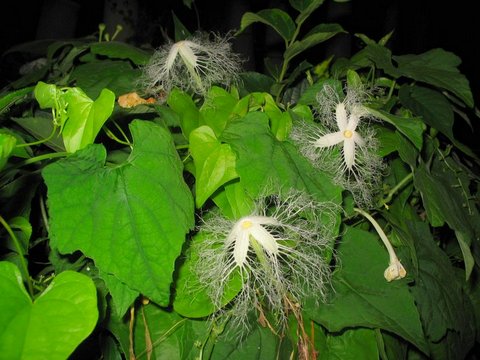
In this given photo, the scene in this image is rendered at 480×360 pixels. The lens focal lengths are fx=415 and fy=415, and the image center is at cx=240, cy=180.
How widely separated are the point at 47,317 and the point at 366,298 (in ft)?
0.85

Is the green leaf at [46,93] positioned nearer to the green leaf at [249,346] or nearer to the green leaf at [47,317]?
the green leaf at [47,317]

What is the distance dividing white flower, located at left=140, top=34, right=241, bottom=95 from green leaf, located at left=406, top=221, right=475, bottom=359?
11.1 inches

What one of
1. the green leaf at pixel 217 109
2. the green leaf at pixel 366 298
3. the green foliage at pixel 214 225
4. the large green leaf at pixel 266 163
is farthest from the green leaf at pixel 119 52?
the green leaf at pixel 366 298

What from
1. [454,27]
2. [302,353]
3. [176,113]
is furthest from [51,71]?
[454,27]

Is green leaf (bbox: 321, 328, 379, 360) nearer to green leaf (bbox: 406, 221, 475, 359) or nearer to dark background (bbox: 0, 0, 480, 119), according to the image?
green leaf (bbox: 406, 221, 475, 359)

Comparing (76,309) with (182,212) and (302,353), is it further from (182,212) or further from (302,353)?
(302,353)

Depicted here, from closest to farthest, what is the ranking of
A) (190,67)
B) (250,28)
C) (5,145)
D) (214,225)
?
(5,145)
(214,225)
(190,67)
(250,28)

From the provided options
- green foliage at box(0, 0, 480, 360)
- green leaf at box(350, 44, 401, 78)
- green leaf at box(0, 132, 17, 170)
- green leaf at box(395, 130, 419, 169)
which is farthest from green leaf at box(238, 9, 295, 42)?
green leaf at box(0, 132, 17, 170)

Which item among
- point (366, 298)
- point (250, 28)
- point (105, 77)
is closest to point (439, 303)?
point (366, 298)

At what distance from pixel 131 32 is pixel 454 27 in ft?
8.86

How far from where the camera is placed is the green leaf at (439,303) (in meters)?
Answer: 0.42

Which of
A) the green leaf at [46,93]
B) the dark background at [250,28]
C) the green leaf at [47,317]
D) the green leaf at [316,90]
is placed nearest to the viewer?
the green leaf at [47,317]

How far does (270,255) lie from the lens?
0.32 metres

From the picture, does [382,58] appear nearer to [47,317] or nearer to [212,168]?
[212,168]
